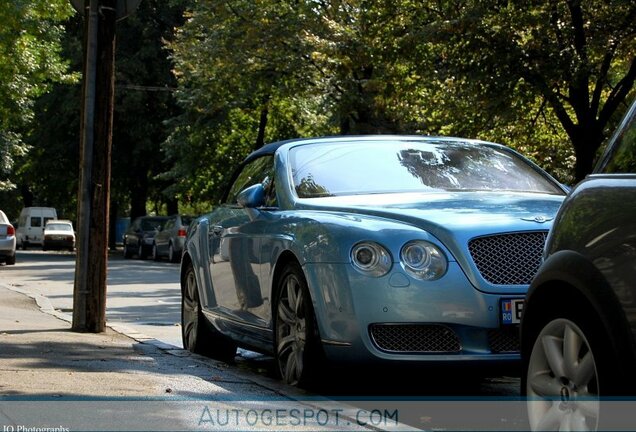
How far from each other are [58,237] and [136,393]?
55.9m

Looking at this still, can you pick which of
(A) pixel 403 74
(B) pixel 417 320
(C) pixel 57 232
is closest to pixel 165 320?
(B) pixel 417 320

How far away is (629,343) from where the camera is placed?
478 centimetres

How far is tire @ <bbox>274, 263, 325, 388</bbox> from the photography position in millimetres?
7926

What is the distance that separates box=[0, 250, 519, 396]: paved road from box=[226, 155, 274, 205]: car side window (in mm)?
1335

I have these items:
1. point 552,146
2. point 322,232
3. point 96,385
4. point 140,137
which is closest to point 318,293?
point 322,232

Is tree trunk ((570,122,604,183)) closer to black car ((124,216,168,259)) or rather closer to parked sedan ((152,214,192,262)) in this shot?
parked sedan ((152,214,192,262))

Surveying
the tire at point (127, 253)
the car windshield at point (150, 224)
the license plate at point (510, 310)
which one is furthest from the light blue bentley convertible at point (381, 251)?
the tire at point (127, 253)

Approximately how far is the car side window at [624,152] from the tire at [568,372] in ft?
1.94

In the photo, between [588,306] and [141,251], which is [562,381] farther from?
[141,251]

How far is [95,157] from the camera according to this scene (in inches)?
496

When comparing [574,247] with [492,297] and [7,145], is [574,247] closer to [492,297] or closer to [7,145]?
[492,297]

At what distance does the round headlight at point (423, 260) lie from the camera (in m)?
7.57

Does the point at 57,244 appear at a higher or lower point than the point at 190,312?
higher

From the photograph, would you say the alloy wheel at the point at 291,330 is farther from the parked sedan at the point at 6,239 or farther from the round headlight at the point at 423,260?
the parked sedan at the point at 6,239
